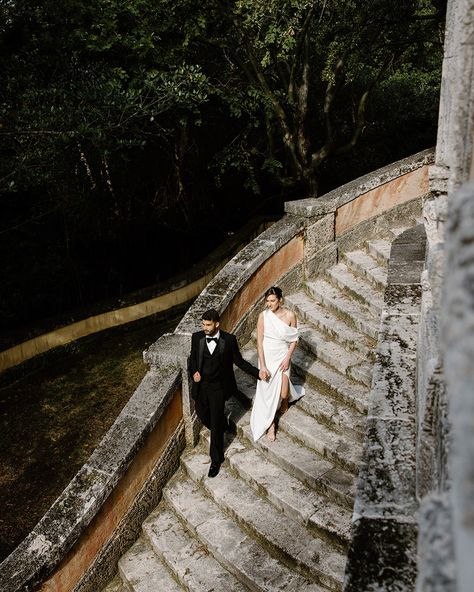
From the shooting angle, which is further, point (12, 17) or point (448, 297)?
point (12, 17)

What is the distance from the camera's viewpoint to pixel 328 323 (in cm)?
689

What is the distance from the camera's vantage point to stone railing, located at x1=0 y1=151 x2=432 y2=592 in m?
4.71

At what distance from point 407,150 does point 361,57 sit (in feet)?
15.0

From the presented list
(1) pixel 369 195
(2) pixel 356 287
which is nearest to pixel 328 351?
(2) pixel 356 287

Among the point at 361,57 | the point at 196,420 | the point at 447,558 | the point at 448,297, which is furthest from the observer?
the point at 361,57

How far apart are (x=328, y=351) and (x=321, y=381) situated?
0.47 metres

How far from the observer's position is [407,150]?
14969mm

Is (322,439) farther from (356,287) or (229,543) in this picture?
(356,287)

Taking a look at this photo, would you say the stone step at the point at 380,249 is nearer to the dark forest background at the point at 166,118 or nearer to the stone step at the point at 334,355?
→ the stone step at the point at 334,355

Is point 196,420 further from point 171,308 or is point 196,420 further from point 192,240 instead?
point 192,240

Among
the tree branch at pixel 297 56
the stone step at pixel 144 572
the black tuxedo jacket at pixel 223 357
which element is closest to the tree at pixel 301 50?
the tree branch at pixel 297 56

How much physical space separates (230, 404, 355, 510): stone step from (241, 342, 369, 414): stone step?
57cm

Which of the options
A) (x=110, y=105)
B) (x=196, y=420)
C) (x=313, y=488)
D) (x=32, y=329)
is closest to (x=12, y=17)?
(x=110, y=105)

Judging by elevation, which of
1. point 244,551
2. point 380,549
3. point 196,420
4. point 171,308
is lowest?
point 171,308
